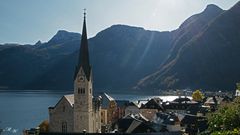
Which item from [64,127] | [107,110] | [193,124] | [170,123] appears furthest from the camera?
[107,110]

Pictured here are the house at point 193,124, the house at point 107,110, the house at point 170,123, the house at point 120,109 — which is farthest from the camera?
the house at point 120,109

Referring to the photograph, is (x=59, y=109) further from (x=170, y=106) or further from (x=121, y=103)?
(x=170, y=106)

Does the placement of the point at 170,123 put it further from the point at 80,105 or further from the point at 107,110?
the point at 107,110

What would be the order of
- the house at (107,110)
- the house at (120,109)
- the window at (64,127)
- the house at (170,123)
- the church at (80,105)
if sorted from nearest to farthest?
1. the church at (80,105)
2. the window at (64,127)
3. the house at (170,123)
4. the house at (107,110)
5. the house at (120,109)

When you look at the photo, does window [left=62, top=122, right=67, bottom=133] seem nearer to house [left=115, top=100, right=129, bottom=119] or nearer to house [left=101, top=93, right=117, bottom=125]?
house [left=101, top=93, right=117, bottom=125]

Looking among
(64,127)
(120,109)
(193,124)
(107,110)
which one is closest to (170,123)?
(193,124)

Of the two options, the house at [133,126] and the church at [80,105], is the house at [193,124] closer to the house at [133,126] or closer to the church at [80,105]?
the house at [133,126]

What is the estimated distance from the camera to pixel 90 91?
65812mm

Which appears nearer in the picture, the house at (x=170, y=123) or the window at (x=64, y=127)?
the window at (x=64, y=127)

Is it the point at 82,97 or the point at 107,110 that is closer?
the point at 82,97

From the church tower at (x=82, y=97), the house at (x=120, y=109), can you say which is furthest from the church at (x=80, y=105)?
the house at (x=120, y=109)

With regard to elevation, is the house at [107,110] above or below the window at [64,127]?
above

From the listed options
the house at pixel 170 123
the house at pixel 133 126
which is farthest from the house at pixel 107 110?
the house at pixel 170 123

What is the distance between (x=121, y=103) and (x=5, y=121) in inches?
2051
